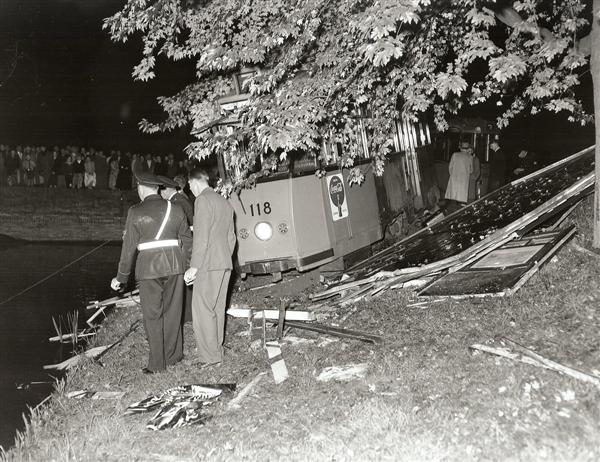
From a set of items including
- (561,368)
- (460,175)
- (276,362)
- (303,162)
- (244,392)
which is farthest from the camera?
(460,175)

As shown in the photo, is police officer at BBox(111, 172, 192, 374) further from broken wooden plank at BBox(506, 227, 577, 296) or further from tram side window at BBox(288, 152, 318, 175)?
broken wooden plank at BBox(506, 227, 577, 296)

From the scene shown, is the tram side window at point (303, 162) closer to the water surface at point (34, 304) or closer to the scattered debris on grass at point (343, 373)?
the scattered debris on grass at point (343, 373)

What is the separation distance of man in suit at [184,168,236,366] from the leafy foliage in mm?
903

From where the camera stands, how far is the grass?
4.20 metres

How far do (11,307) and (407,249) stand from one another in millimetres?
6933

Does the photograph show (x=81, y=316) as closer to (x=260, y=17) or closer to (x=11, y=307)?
(x=11, y=307)

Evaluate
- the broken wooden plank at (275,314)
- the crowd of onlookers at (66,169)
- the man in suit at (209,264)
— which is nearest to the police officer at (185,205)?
the broken wooden plank at (275,314)

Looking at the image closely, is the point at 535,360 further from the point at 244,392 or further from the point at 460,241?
the point at 460,241

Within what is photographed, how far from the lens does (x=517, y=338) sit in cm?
566

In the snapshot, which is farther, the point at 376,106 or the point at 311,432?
the point at 376,106

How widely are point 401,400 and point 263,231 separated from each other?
431cm

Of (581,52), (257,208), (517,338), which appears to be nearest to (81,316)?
(257,208)

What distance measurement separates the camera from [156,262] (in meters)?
6.27

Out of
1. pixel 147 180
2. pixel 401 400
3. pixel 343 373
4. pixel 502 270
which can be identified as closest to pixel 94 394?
pixel 147 180
